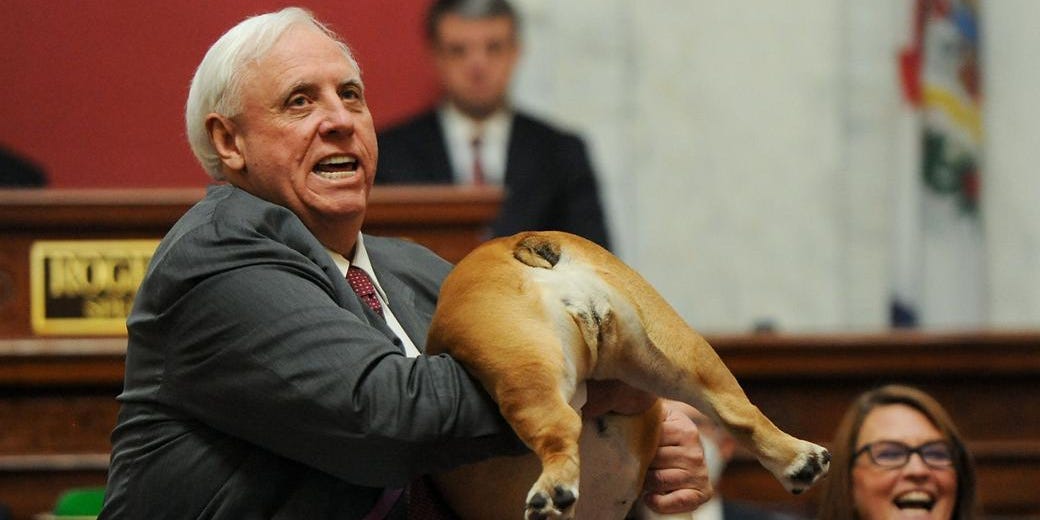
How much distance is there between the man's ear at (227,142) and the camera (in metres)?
2.60

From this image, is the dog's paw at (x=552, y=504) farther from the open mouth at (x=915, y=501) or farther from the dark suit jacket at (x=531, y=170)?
the dark suit jacket at (x=531, y=170)

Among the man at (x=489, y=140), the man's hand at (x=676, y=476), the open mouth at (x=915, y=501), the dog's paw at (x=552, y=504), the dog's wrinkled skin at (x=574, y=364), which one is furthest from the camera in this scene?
the man at (x=489, y=140)

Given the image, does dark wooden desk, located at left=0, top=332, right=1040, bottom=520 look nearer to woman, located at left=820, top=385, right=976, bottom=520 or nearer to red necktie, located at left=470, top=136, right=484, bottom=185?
woman, located at left=820, top=385, right=976, bottom=520

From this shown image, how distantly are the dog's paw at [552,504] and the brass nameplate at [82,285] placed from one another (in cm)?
317

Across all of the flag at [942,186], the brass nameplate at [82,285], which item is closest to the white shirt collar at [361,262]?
the brass nameplate at [82,285]

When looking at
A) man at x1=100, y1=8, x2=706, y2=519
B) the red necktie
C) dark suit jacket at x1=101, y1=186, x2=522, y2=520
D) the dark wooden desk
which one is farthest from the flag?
dark suit jacket at x1=101, y1=186, x2=522, y2=520

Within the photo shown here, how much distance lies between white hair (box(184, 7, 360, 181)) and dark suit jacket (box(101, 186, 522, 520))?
0.17m

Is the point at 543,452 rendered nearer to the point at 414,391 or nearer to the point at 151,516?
the point at 414,391

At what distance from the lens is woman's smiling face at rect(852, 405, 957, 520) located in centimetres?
395

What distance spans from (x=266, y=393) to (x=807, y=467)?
2.50 feet

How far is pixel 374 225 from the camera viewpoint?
5094mm

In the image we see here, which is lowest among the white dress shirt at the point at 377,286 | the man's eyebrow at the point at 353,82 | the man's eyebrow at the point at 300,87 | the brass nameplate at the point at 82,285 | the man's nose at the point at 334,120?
the brass nameplate at the point at 82,285

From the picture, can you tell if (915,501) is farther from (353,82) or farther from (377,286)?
(353,82)

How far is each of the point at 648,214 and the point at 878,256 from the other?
42.3 inches
